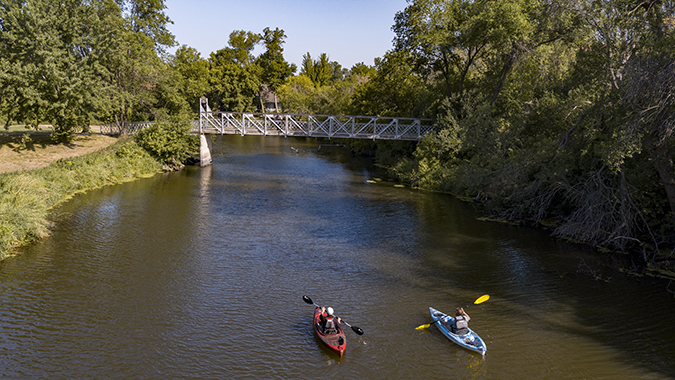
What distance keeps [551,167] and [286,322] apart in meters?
18.1

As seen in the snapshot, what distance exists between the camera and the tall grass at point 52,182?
21.5 m

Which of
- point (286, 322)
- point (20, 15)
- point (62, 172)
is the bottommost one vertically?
point (286, 322)

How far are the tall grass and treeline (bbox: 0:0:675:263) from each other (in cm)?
474

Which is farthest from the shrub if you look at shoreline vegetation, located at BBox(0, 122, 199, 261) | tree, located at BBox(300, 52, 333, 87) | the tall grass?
tree, located at BBox(300, 52, 333, 87)

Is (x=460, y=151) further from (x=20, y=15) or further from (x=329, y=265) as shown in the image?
(x=20, y=15)

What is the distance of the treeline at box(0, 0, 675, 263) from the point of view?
20.1 meters

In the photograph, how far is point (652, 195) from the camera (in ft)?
73.6

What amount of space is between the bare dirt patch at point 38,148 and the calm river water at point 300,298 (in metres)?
9.26

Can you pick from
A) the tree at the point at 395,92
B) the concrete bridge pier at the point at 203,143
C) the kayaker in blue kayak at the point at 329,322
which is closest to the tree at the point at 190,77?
the concrete bridge pier at the point at 203,143

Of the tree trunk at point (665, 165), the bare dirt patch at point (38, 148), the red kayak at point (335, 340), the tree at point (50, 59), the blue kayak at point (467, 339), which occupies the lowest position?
the red kayak at point (335, 340)

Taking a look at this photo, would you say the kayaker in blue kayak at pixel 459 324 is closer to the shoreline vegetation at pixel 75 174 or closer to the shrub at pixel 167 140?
the shoreline vegetation at pixel 75 174

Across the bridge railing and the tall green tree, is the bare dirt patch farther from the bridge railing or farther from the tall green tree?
the tall green tree

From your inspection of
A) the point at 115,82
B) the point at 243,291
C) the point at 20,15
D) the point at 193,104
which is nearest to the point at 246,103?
the point at 193,104

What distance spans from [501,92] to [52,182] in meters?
35.3
